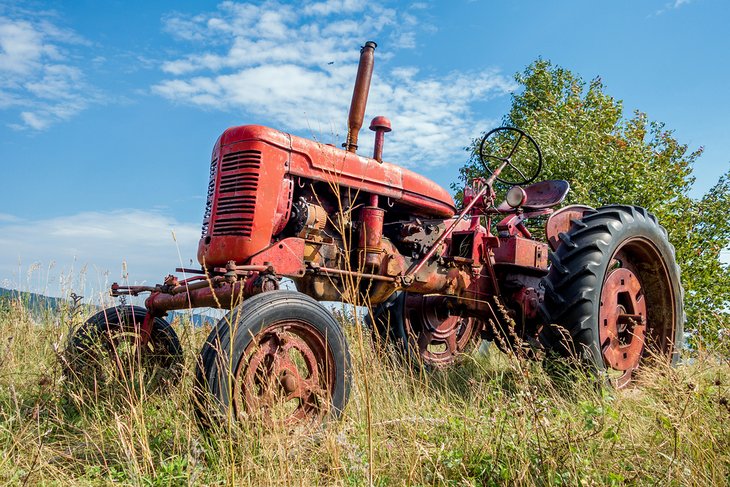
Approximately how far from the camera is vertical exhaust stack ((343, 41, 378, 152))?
3768 mm

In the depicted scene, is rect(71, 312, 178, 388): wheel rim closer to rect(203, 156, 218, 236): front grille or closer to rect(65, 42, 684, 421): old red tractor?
rect(65, 42, 684, 421): old red tractor

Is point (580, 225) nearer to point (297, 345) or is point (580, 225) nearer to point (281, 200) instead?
point (281, 200)

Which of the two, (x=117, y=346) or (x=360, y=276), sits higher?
(x=360, y=276)

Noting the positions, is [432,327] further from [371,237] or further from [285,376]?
[285,376]

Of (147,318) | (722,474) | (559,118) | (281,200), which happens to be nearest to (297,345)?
(281,200)

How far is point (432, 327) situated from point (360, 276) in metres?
2.08

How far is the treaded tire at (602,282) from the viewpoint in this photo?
12.0 ft

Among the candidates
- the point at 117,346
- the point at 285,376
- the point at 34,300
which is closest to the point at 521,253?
the point at 285,376

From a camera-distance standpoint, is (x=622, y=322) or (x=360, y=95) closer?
(x=360, y=95)

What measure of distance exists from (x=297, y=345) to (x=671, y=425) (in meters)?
1.53

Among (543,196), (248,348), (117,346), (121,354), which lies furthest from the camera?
(543,196)

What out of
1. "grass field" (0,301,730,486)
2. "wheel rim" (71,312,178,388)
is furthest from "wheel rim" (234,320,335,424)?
"wheel rim" (71,312,178,388)

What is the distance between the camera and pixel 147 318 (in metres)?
3.36

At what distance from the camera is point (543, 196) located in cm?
470
